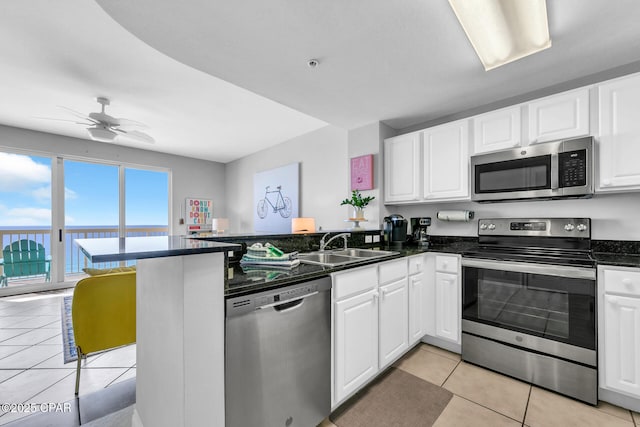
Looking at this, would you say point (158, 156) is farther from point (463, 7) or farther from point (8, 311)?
point (463, 7)

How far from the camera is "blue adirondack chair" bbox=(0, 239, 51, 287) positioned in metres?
4.07

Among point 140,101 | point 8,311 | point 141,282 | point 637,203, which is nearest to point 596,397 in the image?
point 637,203

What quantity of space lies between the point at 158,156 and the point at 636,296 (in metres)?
6.85

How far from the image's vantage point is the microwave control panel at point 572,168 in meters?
1.88

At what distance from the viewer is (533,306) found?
1854mm

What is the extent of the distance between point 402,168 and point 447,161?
46cm

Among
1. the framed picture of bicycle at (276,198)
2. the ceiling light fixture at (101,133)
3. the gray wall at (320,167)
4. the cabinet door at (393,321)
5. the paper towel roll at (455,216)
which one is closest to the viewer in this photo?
the cabinet door at (393,321)

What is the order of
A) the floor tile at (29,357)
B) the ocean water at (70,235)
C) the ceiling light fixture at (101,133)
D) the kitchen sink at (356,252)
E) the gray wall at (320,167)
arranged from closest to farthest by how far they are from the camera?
1. the floor tile at (29,357)
2. the kitchen sink at (356,252)
3. the ceiling light fixture at (101,133)
4. the gray wall at (320,167)
5. the ocean water at (70,235)

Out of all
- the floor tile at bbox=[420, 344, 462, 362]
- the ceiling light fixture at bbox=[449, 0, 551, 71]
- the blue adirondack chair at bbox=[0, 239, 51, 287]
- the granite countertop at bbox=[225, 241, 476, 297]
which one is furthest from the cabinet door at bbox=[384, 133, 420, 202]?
the blue adirondack chair at bbox=[0, 239, 51, 287]

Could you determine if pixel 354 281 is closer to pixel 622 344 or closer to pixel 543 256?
pixel 543 256

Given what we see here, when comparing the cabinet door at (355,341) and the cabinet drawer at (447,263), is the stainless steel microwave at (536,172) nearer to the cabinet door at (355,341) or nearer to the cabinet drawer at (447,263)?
the cabinet drawer at (447,263)

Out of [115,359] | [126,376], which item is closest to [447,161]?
[126,376]

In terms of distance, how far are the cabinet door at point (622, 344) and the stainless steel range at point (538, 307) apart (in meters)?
0.06

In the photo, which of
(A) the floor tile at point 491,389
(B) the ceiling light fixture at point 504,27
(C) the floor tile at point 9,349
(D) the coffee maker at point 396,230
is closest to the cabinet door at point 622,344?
(A) the floor tile at point 491,389
